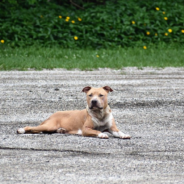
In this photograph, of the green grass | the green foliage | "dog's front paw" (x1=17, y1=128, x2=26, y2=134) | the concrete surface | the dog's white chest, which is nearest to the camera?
the concrete surface

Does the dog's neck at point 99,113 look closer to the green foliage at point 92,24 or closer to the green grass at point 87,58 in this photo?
the green grass at point 87,58

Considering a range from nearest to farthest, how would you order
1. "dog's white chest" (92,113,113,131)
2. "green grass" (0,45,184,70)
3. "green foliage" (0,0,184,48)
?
"dog's white chest" (92,113,113,131)
"green grass" (0,45,184,70)
"green foliage" (0,0,184,48)

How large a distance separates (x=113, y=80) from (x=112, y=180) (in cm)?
667

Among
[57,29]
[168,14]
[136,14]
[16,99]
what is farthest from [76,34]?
[16,99]

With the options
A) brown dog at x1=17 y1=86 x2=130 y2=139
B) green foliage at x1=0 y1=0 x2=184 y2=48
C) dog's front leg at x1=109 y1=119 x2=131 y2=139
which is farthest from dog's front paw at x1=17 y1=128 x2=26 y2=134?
green foliage at x1=0 y1=0 x2=184 y2=48

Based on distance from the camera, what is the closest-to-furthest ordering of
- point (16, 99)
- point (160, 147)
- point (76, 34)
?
point (160, 147) → point (16, 99) → point (76, 34)

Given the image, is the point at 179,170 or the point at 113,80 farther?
the point at 113,80

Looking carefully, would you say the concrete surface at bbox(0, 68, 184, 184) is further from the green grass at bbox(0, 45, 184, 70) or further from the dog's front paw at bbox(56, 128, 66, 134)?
the green grass at bbox(0, 45, 184, 70)

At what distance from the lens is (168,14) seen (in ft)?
64.2

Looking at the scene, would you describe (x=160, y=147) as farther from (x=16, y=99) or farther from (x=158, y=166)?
(x=16, y=99)

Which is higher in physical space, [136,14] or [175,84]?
[136,14]

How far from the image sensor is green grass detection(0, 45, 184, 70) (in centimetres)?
1280

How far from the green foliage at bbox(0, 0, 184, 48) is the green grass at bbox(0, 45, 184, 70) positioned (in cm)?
110

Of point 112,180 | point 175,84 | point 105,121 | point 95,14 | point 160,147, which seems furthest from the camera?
point 95,14
